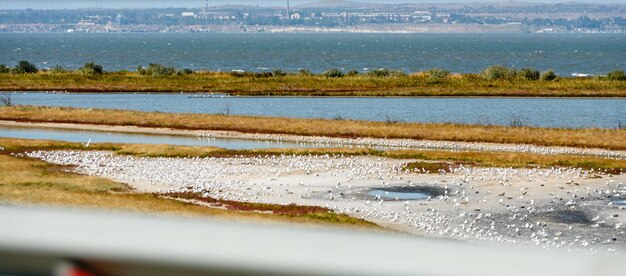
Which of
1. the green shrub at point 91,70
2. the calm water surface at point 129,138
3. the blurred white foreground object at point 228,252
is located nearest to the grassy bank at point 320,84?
the green shrub at point 91,70

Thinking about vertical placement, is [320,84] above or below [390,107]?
below

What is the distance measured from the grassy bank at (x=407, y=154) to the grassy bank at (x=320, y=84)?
3531 cm

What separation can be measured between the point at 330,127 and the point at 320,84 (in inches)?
1354

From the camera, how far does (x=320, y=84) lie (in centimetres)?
8525

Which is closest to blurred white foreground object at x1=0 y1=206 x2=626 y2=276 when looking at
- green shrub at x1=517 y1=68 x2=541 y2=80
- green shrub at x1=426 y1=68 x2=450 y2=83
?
green shrub at x1=426 y1=68 x2=450 y2=83

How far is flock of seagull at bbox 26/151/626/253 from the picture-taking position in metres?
24.1

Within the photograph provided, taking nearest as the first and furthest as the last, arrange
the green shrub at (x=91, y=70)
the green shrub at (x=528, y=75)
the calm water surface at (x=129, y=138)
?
the calm water surface at (x=129, y=138), the green shrub at (x=528, y=75), the green shrub at (x=91, y=70)

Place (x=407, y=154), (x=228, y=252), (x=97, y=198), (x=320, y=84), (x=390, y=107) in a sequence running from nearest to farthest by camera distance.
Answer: (x=228, y=252) < (x=97, y=198) < (x=407, y=154) < (x=390, y=107) < (x=320, y=84)

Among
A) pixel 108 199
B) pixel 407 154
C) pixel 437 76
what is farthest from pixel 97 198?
pixel 437 76

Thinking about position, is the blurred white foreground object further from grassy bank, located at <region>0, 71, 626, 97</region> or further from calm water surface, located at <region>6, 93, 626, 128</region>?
grassy bank, located at <region>0, 71, 626, 97</region>

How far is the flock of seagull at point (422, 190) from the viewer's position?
2411cm

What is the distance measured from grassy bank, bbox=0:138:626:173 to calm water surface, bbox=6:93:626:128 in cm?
1428

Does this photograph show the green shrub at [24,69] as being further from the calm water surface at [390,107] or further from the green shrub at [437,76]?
the green shrub at [437,76]

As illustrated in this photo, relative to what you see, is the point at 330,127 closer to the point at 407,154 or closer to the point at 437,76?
the point at 407,154
